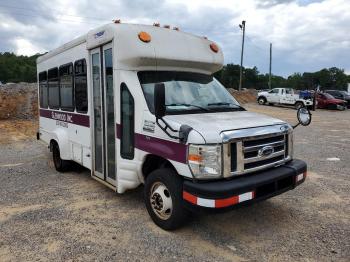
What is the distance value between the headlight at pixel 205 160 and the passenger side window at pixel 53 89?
15.0 ft

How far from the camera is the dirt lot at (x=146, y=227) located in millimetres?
3947

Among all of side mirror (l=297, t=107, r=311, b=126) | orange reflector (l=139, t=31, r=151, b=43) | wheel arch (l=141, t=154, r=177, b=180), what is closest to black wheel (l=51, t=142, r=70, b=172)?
wheel arch (l=141, t=154, r=177, b=180)

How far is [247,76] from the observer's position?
105312 mm

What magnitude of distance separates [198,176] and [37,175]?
187 inches

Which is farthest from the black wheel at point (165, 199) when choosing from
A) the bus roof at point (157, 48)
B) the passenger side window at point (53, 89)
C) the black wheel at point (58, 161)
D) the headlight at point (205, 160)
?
the passenger side window at point (53, 89)

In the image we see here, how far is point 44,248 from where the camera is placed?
4.07m

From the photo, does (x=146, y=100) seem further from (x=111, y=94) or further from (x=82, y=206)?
(x=82, y=206)

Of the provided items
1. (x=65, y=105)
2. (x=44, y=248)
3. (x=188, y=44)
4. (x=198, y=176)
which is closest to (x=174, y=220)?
(x=198, y=176)

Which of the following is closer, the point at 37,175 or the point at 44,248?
the point at 44,248

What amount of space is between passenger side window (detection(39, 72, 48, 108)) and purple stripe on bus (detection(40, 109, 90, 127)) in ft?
0.58

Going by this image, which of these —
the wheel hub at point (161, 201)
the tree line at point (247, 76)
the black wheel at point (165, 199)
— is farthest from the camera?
the tree line at point (247, 76)

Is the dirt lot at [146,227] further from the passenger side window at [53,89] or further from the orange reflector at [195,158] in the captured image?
the passenger side window at [53,89]

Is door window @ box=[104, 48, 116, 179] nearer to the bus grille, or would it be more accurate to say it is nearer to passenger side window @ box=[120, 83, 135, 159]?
passenger side window @ box=[120, 83, 135, 159]

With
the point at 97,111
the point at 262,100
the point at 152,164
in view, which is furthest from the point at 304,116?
the point at 262,100
